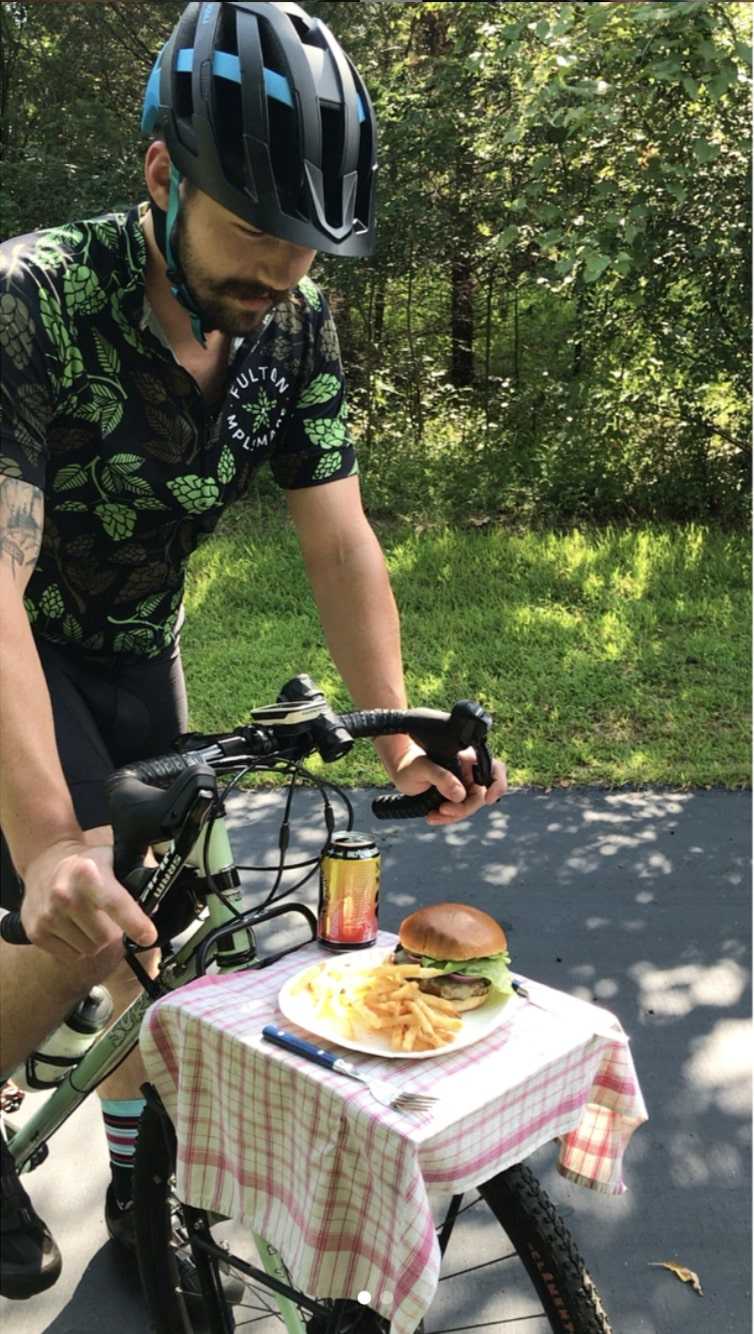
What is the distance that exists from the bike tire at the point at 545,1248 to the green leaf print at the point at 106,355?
4.74 feet

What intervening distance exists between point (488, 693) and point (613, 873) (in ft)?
6.97

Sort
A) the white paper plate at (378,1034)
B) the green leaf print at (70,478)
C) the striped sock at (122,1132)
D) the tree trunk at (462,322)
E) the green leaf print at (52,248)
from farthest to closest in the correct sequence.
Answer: the tree trunk at (462,322) → the striped sock at (122,1132) → the green leaf print at (70,478) → the green leaf print at (52,248) → the white paper plate at (378,1034)

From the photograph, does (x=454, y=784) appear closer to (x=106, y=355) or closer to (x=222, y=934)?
(x=222, y=934)

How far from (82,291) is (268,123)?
17.4 inches

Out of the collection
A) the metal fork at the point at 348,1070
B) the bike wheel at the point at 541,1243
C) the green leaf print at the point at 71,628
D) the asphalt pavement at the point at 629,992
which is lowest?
the asphalt pavement at the point at 629,992

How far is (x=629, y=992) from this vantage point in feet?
13.5

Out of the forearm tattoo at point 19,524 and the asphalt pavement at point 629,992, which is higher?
the forearm tattoo at point 19,524

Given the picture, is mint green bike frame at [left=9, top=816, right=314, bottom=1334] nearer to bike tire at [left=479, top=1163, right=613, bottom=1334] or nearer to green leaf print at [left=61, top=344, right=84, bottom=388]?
bike tire at [left=479, top=1163, right=613, bottom=1334]

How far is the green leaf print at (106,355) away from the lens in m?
2.21

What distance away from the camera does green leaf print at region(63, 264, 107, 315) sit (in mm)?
2162

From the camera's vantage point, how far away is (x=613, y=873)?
5.01 m

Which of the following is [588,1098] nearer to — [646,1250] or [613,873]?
[646,1250]

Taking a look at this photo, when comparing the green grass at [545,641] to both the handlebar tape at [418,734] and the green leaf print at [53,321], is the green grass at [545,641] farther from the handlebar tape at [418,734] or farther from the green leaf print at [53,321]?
the green leaf print at [53,321]

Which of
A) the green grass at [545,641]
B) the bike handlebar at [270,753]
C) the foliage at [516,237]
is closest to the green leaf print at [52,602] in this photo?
the bike handlebar at [270,753]
